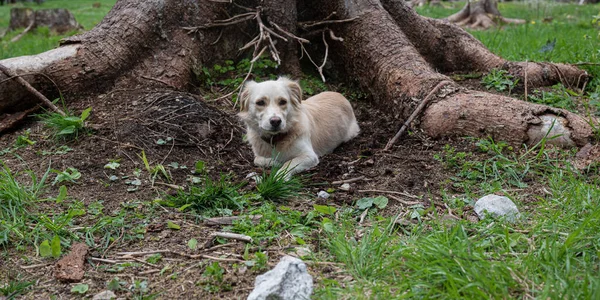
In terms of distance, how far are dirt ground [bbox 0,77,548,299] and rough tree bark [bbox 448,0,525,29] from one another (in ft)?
30.5

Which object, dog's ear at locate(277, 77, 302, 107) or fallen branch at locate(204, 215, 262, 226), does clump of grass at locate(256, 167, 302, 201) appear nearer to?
fallen branch at locate(204, 215, 262, 226)

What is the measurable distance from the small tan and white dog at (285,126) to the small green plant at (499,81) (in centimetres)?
188

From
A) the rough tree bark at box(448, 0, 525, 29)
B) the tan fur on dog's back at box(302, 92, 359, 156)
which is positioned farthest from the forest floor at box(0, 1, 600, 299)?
the rough tree bark at box(448, 0, 525, 29)

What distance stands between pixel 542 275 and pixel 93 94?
4.45 meters

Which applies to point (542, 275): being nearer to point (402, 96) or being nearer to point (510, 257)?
point (510, 257)

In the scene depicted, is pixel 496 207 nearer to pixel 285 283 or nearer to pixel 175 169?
pixel 285 283

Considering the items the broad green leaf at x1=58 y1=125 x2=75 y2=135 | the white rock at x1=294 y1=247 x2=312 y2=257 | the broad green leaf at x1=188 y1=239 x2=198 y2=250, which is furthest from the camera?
the broad green leaf at x1=58 y1=125 x2=75 y2=135

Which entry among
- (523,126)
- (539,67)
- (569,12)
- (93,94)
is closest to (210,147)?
(93,94)

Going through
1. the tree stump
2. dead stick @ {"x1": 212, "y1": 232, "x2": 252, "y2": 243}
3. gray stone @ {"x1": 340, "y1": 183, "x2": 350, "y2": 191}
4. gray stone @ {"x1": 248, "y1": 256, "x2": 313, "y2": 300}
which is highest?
gray stone @ {"x1": 248, "y1": 256, "x2": 313, "y2": 300}

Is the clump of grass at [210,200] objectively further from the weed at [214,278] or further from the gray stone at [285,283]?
the gray stone at [285,283]

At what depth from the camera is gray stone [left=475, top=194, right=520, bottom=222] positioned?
10.5ft

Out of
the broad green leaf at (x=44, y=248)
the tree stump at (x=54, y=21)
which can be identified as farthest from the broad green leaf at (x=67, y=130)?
the tree stump at (x=54, y=21)

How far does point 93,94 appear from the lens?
5156 mm

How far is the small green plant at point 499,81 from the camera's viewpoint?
570 cm
